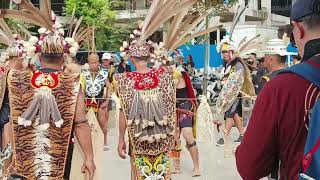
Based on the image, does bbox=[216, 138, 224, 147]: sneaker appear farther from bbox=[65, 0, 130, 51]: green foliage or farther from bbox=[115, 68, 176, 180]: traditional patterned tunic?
bbox=[65, 0, 130, 51]: green foliage

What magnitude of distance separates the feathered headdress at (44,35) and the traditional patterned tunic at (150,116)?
835 millimetres

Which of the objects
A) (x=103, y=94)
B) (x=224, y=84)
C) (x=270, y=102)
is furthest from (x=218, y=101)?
(x=270, y=102)

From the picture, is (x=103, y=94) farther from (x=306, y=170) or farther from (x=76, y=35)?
(x=306, y=170)

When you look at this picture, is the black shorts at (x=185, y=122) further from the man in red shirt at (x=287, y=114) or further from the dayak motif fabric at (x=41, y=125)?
the man in red shirt at (x=287, y=114)

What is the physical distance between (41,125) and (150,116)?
1.42 metres

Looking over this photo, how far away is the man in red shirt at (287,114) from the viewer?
210 centimetres

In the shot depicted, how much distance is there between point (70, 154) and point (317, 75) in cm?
256

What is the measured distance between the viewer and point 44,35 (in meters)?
4.45

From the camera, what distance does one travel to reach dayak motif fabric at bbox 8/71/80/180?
4.14 meters

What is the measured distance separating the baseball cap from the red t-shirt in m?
0.23

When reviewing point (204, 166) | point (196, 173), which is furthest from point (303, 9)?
point (204, 166)

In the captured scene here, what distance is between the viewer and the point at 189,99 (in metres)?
7.65

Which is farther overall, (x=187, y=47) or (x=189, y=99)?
(x=187, y=47)

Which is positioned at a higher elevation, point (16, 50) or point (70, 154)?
point (16, 50)
